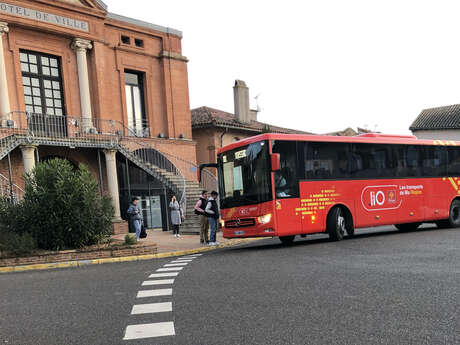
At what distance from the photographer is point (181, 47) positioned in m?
28.5

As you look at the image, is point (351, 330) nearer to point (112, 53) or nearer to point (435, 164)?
point (435, 164)

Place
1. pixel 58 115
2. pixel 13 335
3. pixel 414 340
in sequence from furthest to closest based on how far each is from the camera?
1. pixel 58 115
2. pixel 13 335
3. pixel 414 340

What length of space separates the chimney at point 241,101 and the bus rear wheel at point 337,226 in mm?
21770

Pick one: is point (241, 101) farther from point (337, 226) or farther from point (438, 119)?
point (438, 119)

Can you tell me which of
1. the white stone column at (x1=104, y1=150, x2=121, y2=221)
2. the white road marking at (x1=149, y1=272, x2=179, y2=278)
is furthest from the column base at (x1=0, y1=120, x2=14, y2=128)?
the white road marking at (x1=149, y1=272, x2=179, y2=278)

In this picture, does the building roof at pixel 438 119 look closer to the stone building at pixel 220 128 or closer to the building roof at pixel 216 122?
the building roof at pixel 216 122

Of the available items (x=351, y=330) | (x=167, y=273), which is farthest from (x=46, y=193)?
(x=351, y=330)

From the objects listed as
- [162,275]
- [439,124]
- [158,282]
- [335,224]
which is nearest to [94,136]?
[335,224]

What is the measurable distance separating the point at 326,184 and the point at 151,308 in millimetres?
8980

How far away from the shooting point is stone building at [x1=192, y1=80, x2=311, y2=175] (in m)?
32.4

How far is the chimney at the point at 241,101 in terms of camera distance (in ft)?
116

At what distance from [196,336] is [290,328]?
3.15ft

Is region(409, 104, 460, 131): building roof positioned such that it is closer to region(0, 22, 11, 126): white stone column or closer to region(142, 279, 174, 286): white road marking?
region(0, 22, 11, 126): white stone column

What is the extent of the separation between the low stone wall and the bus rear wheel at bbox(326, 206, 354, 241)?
5485 mm
